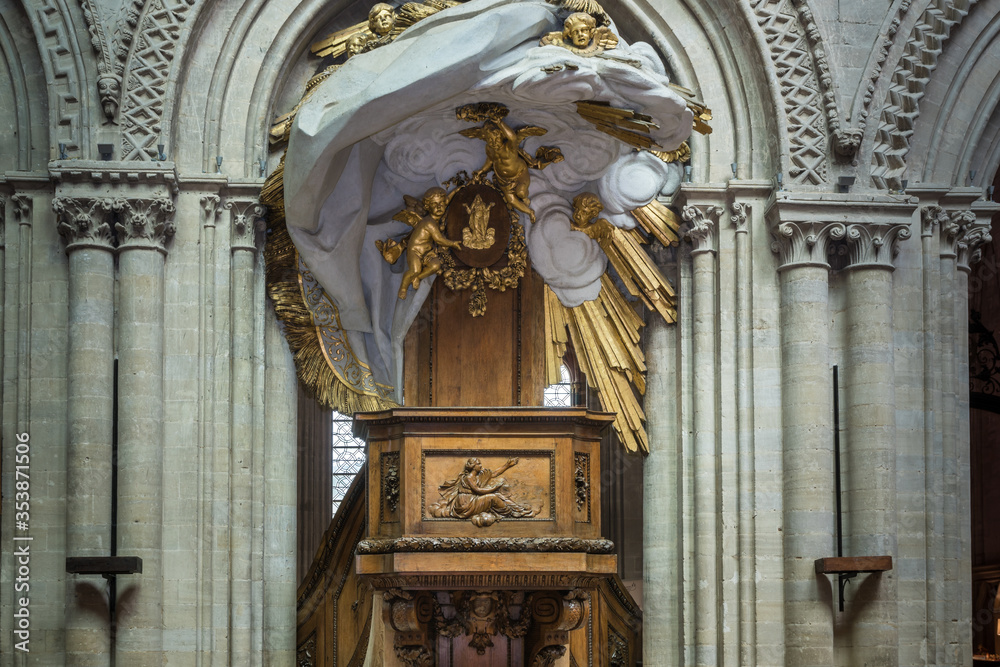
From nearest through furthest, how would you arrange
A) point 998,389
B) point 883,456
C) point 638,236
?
point 883,456 → point 638,236 → point 998,389

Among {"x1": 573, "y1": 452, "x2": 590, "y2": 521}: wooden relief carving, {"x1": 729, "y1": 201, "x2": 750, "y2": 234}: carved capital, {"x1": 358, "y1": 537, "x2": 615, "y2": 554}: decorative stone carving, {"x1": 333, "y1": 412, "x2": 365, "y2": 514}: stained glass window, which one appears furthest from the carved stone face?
{"x1": 333, "y1": 412, "x2": 365, "y2": 514}: stained glass window

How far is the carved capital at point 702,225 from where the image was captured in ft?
41.7

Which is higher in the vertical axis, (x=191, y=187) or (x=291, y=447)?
(x=191, y=187)

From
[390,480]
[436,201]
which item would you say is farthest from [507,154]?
[390,480]

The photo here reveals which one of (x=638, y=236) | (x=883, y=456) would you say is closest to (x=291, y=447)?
(x=638, y=236)

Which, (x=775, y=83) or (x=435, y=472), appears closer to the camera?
(x=435, y=472)

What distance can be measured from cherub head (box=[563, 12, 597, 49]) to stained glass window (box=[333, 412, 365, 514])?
819 centimetres

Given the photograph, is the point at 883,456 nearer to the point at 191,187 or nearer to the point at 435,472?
the point at 435,472

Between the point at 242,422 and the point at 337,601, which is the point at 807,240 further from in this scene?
the point at 337,601

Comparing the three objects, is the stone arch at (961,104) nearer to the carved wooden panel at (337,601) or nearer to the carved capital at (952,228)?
the carved capital at (952,228)

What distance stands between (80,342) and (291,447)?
6.33 ft

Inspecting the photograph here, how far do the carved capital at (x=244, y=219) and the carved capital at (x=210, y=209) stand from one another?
0.32 feet

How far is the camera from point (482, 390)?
12.8m

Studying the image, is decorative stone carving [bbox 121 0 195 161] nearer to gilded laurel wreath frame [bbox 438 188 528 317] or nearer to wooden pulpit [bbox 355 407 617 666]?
gilded laurel wreath frame [bbox 438 188 528 317]
